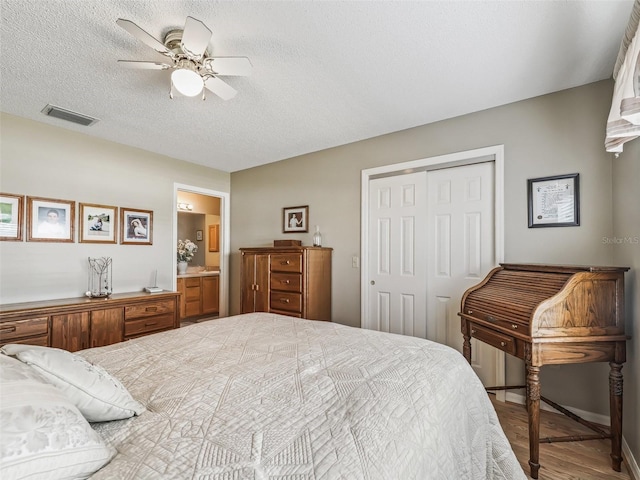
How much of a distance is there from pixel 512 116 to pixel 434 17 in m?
1.43

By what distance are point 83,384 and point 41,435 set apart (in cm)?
27

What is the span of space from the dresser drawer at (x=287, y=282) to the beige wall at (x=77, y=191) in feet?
5.01

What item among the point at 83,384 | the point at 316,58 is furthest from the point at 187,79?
the point at 83,384

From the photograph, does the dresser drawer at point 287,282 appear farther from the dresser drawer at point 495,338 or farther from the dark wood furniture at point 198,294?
the dark wood furniture at point 198,294

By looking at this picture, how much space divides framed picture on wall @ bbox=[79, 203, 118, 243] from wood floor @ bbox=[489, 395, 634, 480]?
426cm

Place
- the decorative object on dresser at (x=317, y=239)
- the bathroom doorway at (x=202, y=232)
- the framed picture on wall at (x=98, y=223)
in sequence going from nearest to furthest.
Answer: the framed picture on wall at (x=98, y=223), the decorative object on dresser at (x=317, y=239), the bathroom doorway at (x=202, y=232)

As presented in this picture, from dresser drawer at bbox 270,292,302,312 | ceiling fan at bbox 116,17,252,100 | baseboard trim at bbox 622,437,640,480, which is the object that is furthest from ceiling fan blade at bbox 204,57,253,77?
baseboard trim at bbox 622,437,640,480

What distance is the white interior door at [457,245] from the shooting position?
274cm

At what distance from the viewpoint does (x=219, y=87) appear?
2088mm

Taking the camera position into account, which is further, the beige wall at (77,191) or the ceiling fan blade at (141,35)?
the beige wall at (77,191)

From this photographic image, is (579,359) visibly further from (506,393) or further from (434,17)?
(434,17)

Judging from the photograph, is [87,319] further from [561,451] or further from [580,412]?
[580,412]

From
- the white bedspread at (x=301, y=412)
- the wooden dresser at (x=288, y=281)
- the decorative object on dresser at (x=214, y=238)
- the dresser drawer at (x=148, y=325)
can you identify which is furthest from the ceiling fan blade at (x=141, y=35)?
the decorative object on dresser at (x=214, y=238)

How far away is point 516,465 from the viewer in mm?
1458
